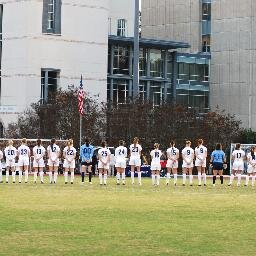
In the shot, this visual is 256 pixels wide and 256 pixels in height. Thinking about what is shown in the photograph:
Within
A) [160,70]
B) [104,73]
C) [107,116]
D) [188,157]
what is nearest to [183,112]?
[107,116]

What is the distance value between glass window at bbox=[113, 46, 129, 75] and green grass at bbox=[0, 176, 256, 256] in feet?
209

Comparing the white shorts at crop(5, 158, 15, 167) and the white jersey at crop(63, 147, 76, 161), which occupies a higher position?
the white jersey at crop(63, 147, 76, 161)

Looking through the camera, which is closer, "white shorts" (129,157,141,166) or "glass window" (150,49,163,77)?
"white shorts" (129,157,141,166)

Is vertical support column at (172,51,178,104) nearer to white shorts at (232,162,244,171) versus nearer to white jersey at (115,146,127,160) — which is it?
white shorts at (232,162,244,171)

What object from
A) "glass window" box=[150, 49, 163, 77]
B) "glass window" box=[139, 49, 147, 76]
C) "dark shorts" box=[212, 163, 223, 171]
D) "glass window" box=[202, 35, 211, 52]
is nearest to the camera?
"dark shorts" box=[212, 163, 223, 171]

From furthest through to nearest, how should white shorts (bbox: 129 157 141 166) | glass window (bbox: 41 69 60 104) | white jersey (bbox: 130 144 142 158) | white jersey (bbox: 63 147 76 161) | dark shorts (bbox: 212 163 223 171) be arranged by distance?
1. glass window (bbox: 41 69 60 104)
2. white shorts (bbox: 129 157 141 166)
3. white jersey (bbox: 63 147 76 161)
4. dark shorts (bbox: 212 163 223 171)
5. white jersey (bbox: 130 144 142 158)

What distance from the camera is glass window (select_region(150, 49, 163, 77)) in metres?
103

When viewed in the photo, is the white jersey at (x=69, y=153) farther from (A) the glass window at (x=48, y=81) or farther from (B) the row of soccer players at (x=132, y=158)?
(A) the glass window at (x=48, y=81)

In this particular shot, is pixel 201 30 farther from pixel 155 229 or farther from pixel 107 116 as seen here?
pixel 155 229

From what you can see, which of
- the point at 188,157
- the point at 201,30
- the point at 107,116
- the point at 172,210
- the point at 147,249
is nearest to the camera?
the point at 147,249

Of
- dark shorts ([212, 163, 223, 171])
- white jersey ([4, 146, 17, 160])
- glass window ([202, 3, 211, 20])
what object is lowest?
dark shorts ([212, 163, 223, 171])

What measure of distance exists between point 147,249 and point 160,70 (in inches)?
3369

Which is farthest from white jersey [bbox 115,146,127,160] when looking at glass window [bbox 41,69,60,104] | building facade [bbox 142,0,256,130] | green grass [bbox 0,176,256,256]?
building facade [bbox 142,0,256,130]

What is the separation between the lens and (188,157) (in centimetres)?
4769
